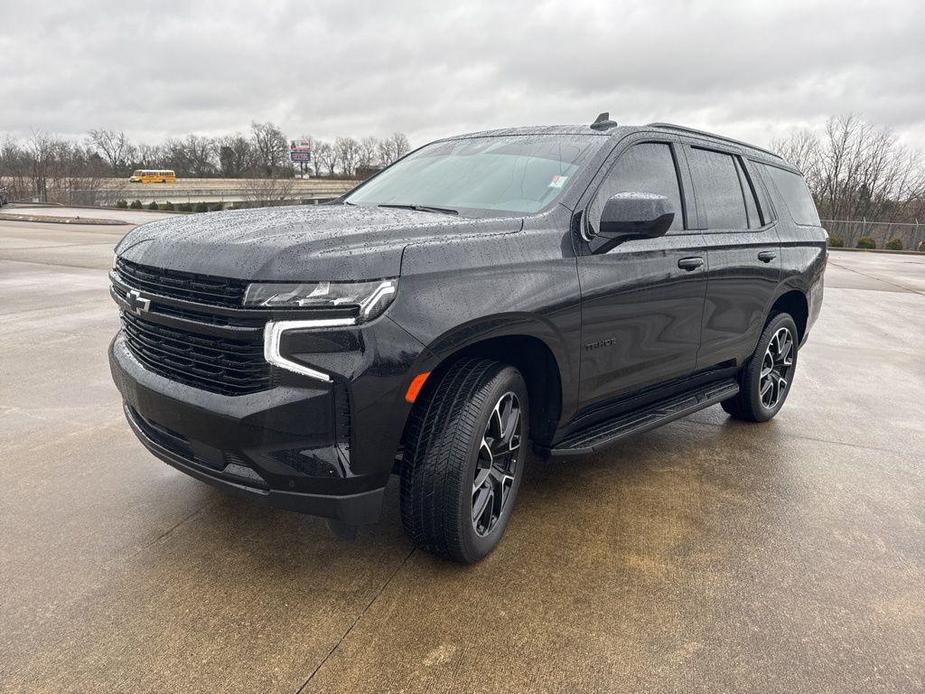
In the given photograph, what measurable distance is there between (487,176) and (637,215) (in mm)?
913

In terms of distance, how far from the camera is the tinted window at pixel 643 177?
319 cm

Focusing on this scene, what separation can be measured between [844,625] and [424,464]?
167cm

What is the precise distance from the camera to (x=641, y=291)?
10.8 ft

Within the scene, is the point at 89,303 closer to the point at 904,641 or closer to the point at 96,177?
the point at 904,641

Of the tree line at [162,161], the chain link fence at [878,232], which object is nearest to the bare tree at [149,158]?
the tree line at [162,161]

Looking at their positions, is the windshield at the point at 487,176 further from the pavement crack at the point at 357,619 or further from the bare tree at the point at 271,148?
the bare tree at the point at 271,148

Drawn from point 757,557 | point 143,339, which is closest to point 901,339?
point 757,557

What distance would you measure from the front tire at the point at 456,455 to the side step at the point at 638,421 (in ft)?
1.55

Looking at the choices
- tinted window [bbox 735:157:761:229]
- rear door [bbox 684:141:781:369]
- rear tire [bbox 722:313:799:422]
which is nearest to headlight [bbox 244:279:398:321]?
rear door [bbox 684:141:781:369]

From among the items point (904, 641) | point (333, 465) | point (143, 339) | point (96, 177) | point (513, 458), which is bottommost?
point (904, 641)

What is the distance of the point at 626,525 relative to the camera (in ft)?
10.4

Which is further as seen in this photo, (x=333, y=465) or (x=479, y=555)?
(x=479, y=555)

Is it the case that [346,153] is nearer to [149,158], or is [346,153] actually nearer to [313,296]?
[149,158]

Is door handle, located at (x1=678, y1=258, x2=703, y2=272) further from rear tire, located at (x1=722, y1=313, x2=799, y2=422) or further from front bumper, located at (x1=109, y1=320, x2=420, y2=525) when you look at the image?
front bumper, located at (x1=109, y1=320, x2=420, y2=525)
